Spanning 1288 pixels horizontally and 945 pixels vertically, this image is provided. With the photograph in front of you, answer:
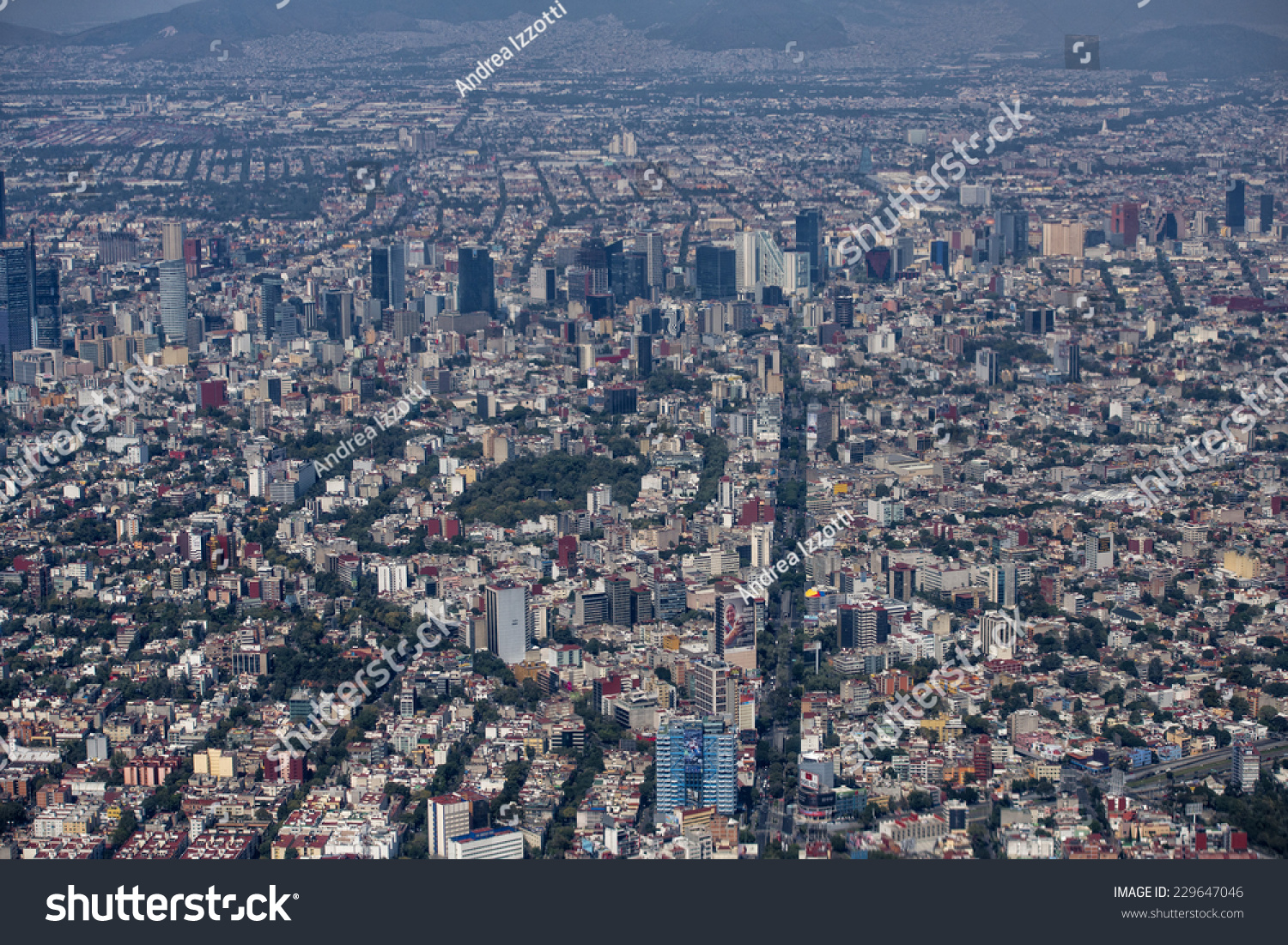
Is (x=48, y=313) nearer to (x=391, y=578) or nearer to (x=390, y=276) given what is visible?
(x=390, y=276)

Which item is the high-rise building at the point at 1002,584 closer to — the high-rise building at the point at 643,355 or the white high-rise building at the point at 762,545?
the white high-rise building at the point at 762,545

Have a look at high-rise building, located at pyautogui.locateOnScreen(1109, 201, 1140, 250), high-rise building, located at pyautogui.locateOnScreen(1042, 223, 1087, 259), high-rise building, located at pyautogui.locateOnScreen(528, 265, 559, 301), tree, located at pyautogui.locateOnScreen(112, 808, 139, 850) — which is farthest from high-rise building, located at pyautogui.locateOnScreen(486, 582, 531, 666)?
high-rise building, located at pyautogui.locateOnScreen(1109, 201, 1140, 250)

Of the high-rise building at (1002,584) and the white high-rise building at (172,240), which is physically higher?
the white high-rise building at (172,240)

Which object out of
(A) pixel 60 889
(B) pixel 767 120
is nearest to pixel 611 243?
(B) pixel 767 120

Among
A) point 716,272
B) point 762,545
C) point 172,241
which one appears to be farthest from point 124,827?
point 172,241

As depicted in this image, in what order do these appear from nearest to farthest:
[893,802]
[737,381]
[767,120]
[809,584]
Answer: [893,802]
[809,584]
[737,381]
[767,120]

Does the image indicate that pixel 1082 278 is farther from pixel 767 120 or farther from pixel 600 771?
pixel 600 771

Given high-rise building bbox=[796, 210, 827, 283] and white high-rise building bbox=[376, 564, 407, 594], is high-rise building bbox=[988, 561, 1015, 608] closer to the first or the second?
white high-rise building bbox=[376, 564, 407, 594]

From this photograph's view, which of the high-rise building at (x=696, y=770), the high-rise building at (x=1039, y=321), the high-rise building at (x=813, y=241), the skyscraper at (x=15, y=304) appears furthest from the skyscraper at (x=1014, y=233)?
the high-rise building at (x=696, y=770)
